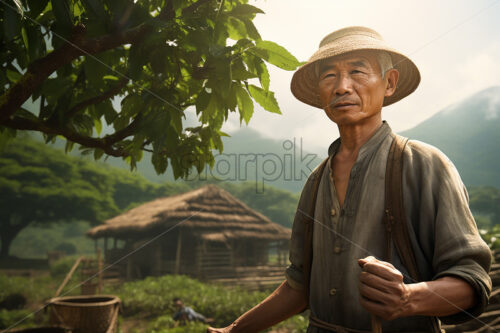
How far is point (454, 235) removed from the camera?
1.02 meters

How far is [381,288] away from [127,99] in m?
1.78

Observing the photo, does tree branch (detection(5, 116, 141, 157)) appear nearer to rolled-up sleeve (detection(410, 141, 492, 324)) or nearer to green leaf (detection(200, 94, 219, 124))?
green leaf (detection(200, 94, 219, 124))

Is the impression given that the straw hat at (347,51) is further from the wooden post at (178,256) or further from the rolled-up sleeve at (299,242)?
the wooden post at (178,256)

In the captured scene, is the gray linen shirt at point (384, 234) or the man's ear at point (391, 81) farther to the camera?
the man's ear at point (391, 81)

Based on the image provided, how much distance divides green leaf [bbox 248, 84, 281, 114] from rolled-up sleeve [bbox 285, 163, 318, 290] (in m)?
0.40

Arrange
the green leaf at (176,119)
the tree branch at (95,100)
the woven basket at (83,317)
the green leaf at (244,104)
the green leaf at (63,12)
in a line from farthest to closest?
the woven basket at (83,317)
the tree branch at (95,100)
the green leaf at (176,119)
the green leaf at (244,104)
the green leaf at (63,12)

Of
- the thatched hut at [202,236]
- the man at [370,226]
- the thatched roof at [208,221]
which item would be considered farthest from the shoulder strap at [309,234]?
the thatched roof at [208,221]

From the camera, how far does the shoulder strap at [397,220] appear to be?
1104 mm

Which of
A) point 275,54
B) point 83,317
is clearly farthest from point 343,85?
point 83,317

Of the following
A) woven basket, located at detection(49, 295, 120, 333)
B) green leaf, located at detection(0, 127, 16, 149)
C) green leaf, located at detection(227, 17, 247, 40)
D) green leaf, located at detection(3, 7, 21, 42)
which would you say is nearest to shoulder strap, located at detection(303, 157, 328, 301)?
green leaf, located at detection(227, 17, 247, 40)

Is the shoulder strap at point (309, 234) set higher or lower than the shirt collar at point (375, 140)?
lower

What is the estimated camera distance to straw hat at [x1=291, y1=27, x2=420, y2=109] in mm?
1313

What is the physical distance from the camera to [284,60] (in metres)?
1.58

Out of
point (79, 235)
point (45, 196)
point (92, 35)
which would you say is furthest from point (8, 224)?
point (92, 35)
